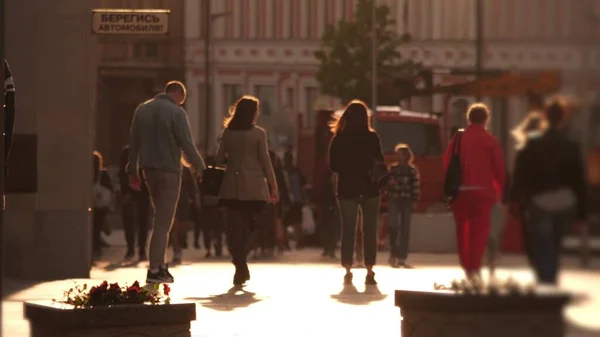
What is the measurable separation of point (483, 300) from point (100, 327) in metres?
3.43

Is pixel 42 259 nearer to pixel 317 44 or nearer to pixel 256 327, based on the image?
pixel 256 327

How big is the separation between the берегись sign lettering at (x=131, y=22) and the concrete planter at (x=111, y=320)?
5114 millimetres

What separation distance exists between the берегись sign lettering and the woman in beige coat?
0.83 m

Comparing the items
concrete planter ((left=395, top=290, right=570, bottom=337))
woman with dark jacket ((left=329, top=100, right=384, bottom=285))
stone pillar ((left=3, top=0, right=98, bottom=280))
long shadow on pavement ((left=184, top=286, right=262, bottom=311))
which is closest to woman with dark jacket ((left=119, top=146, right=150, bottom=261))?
stone pillar ((left=3, top=0, right=98, bottom=280))

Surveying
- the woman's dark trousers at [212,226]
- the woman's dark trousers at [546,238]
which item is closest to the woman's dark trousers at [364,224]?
the woman's dark trousers at [212,226]

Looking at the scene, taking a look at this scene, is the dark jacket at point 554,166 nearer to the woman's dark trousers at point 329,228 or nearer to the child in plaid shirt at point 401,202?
the child in plaid shirt at point 401,202

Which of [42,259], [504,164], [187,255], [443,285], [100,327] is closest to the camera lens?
[504,164]

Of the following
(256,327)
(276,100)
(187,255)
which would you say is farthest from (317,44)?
(256,327)

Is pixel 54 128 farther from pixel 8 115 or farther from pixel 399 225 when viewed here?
pixel 8 115

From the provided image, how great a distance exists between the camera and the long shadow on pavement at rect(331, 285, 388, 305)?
11.1 metres

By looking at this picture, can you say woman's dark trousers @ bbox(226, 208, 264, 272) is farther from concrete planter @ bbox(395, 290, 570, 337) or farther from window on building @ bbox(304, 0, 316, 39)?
window on building @ bbox(304, 0, 316, 39)

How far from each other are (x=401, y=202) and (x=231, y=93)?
45.3m

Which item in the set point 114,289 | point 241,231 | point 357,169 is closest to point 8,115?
point 114,289

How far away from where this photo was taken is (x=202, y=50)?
2377 inches
